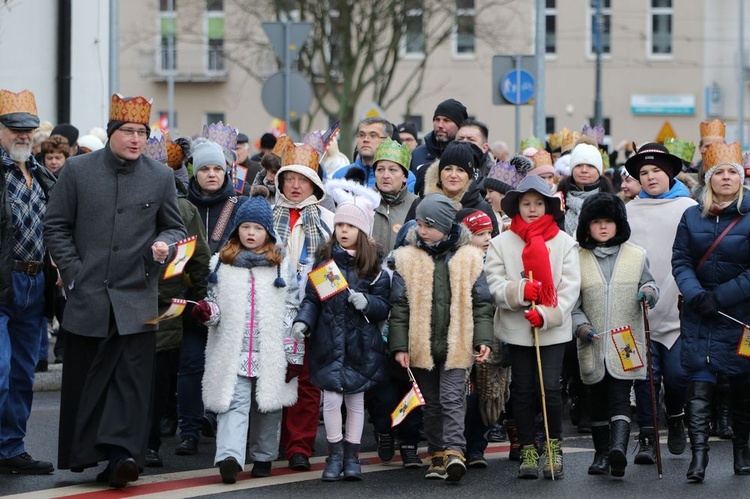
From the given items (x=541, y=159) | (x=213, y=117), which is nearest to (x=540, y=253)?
(x=541, y=159)

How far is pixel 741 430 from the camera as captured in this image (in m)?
9.27

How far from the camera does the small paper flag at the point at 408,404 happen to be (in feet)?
29.2

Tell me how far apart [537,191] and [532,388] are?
4.01 feet

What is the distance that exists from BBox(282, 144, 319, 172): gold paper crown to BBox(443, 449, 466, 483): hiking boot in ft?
7.70

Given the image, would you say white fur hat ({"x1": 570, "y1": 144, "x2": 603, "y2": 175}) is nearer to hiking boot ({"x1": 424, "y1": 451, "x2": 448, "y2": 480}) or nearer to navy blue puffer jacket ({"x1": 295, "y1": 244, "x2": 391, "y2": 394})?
navy blue puffer jacket ({"x1": 295, "y1": 244, "x2": 391, "y2": 394})

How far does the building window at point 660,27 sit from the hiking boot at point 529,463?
46813 mm

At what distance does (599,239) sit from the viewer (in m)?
9.43

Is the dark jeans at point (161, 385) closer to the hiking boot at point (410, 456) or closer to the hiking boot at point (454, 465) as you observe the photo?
the hiking boot at point (410, 456)

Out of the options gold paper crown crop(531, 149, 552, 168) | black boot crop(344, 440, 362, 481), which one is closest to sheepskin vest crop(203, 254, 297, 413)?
black boot crop(344, 440, 362, 481)

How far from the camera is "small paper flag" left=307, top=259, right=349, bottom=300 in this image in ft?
29.5

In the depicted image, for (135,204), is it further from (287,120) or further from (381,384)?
(287,120)

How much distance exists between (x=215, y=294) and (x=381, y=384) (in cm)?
124

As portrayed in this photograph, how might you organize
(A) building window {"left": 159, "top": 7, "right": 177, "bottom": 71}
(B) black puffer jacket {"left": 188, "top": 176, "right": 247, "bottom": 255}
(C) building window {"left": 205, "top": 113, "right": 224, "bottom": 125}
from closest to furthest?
(B) black puffer jacket {"left": 188, "top": 176, "right": 247, "bottom": 255}
(A) building window {"left": 159, "top": 7, "right": 177, "bottom": 71}
(C) building window {"left": 205, "top": 113, "right": 224, "bottom": 125}

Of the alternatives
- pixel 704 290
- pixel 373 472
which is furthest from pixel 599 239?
pixel 373 472
